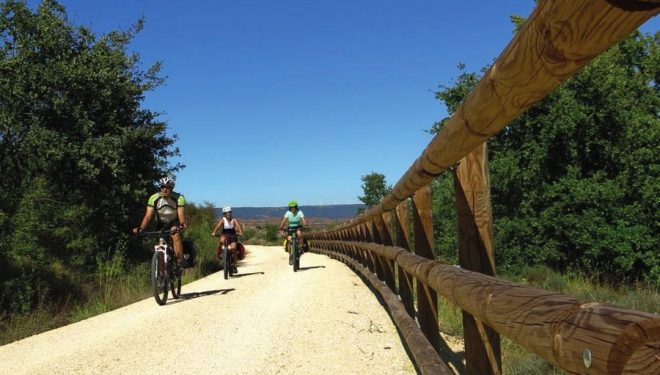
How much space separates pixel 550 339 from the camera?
1.59 m

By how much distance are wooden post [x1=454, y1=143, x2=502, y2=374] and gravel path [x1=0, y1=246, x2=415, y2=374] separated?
1724 millimetres

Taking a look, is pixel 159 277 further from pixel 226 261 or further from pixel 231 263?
pixel 231 263

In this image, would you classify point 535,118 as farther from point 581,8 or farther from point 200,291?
point 581,8

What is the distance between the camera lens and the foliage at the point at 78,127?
56.5ft

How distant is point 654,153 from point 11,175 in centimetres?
2307

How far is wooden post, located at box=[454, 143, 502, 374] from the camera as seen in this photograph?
10.3ft

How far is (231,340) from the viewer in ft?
20.6

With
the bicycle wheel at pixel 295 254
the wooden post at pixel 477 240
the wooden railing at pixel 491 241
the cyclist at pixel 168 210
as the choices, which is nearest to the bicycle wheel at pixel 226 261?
the bicycle wheel at pixel 295 254

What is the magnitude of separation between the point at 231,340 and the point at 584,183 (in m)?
17.2

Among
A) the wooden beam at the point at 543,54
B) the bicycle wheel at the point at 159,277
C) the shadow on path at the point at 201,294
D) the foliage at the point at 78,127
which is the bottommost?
the shadow on path at the point at 201,294

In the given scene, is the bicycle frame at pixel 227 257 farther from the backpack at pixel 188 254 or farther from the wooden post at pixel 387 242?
the wooden post at pixel 387 242

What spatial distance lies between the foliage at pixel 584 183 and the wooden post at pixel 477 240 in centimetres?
1746

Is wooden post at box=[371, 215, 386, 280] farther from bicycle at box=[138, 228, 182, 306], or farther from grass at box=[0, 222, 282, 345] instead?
grass at box=[0, 222, 282, 345]

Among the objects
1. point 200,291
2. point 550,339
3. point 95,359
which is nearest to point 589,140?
point 200,291
